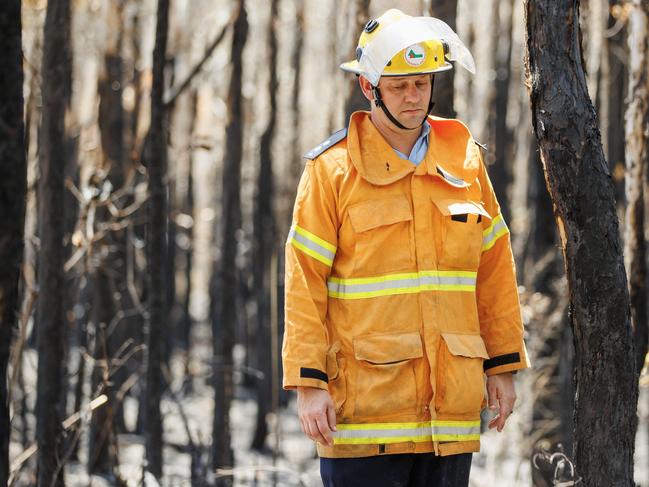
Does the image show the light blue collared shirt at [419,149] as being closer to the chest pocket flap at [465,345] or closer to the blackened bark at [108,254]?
the chest pocket flap at [465,345]

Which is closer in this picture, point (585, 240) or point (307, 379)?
point (307, 379)

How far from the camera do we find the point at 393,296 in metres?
3.39

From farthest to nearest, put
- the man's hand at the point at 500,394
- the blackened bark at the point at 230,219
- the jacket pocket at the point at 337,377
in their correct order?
the blackened bark at the point at 230,219, the man's hand at the point at 500,394, the jacket pocket at the point at 337,377

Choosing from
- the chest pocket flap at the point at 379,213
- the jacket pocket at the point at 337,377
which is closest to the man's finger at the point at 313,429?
the jacket pocket at the point at 337,377

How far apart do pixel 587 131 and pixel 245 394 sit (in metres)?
21.5

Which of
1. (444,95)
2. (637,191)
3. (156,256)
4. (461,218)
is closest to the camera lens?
(461,218)

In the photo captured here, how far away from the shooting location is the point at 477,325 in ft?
11.7

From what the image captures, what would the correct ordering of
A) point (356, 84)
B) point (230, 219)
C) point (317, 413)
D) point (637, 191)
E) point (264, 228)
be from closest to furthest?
point (317, 413), point (637, 191), point (356, 84), point (230, 219), point (264, 228)

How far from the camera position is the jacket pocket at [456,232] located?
11.4 feet

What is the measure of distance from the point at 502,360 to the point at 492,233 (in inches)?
17.9

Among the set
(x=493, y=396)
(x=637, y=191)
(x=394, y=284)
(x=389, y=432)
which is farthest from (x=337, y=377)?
(x=637, y=191)

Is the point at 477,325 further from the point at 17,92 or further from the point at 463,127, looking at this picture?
the point at 17,92

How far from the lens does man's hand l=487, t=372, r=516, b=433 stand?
3580mm

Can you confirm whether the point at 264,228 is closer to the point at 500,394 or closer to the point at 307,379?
the point at 500,394
